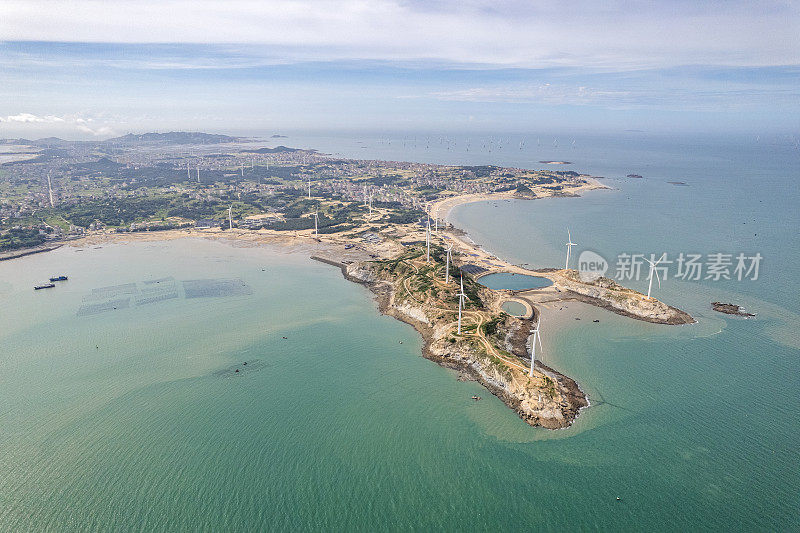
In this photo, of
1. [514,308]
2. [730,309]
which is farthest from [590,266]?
[514,308]

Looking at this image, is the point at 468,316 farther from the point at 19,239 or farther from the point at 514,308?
the point at 19,239

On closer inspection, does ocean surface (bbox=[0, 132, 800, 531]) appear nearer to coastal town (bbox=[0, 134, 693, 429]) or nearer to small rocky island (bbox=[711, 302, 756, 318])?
small rocky island (bbox=[711, 302, 756, 318])

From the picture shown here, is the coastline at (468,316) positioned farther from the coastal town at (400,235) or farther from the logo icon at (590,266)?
the logo icon at (590,266)

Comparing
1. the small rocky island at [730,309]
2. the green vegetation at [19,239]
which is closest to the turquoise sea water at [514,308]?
the small rocky island at [730,309]

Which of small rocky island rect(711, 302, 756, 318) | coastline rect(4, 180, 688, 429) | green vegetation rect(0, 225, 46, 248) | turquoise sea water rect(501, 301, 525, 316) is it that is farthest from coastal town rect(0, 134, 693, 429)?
small rocky island rect(711, 302, 756, 318)

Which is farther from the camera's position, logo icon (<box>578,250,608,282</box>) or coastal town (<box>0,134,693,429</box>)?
logo icon (<box>578,250,608,282</box>)
